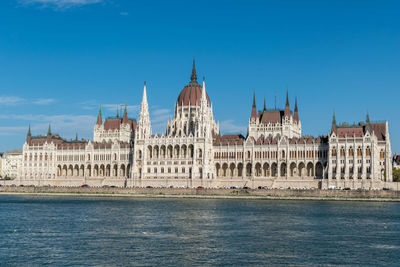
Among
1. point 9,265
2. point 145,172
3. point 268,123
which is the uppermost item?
point 268,123

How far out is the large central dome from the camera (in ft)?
518

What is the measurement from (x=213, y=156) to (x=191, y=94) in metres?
25.6

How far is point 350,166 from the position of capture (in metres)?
124

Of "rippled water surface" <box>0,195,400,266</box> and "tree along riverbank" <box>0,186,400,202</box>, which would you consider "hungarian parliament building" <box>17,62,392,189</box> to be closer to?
"tree along riverbank" <box>0,186,400,202</box>

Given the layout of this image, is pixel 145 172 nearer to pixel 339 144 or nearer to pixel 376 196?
pixel 339 144

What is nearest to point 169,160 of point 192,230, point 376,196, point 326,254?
point 376,196

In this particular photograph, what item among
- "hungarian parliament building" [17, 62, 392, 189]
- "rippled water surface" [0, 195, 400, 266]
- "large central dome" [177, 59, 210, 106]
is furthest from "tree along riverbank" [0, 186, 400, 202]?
"large central dome" [177, 59, 210, 106]

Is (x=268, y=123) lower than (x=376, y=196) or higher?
higher

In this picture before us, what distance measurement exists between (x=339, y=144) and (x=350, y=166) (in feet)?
17.3

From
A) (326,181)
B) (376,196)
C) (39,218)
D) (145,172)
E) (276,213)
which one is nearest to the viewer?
(39,218)

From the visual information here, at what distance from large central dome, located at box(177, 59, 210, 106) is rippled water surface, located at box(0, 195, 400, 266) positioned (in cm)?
8373

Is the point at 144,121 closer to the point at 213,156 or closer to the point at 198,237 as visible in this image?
the point at 213,156

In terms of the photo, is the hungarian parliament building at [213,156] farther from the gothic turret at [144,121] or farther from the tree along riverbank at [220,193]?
the tree along riverbank at [220,193]

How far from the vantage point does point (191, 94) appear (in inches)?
6299
